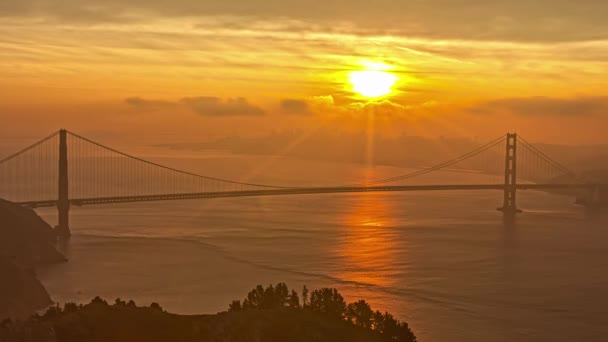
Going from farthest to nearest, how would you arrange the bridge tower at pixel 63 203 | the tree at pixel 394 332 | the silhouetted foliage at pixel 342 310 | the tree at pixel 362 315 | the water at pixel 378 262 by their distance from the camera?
the bridge tower at pixel 63 203, the water at pixel 378 262, the tree at pixel 362 315, the silhouetted foliage at pixel 342 310, the tree at pixel 394 332

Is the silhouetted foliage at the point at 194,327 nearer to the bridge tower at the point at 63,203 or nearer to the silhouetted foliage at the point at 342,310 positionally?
the silhouetted foliage at the point at 342,310

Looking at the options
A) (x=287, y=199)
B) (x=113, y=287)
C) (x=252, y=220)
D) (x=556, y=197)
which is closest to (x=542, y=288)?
(x=113, y=287)

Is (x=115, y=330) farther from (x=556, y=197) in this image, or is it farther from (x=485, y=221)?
(x=556, y=197)

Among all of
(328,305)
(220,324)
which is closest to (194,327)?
(220,324)

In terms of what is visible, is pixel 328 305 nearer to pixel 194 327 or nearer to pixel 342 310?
pixel 342 310

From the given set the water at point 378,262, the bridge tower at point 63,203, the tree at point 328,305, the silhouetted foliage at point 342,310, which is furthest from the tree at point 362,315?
the bridge tower at point 63,203

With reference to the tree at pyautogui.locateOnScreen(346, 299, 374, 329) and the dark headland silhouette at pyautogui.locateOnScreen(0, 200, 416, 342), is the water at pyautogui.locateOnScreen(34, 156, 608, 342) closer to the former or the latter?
the tree at pyautogui.locateOnScreen(346, 299, 374, 329)

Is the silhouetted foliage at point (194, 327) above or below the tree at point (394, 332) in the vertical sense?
above

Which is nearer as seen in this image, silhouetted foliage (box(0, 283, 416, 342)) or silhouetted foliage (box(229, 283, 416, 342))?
silhouetted foliage (box(0, 283, 416, 342))

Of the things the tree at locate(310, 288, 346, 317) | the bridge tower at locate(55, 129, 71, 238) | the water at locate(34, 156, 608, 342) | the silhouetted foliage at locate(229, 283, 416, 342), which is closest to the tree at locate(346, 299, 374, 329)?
the silhouetted foliage at locate(229, 283, 416, 342)
